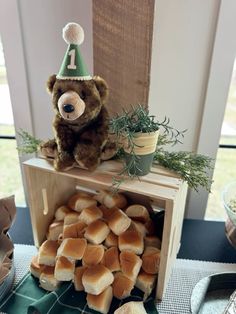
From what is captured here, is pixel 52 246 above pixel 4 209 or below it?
below

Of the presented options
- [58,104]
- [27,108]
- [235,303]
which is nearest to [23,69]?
[27,108]

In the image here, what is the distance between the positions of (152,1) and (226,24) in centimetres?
21

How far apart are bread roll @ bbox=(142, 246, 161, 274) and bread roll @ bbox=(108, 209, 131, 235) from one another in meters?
0.08

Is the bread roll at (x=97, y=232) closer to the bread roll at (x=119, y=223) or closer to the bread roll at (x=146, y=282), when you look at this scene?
the bread roll at (x=119, y=223)

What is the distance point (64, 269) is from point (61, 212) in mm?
172

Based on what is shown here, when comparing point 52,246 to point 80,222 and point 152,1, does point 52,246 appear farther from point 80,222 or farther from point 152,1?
point 152,1

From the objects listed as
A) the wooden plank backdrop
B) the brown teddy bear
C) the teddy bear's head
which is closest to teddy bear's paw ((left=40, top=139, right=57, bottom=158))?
the brown teddy bear

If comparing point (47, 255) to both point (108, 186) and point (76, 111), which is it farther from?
point (76, 111)

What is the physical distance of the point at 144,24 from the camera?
0.62 metres

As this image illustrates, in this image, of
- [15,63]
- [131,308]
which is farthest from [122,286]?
[15,63]

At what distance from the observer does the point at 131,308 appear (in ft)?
1.90

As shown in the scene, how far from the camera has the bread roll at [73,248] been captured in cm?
63

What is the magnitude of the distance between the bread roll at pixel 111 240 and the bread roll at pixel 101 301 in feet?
0.33

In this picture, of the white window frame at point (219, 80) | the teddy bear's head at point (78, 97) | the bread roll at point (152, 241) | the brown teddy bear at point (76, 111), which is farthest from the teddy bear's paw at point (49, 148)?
the white window frame at point (219, 80)
